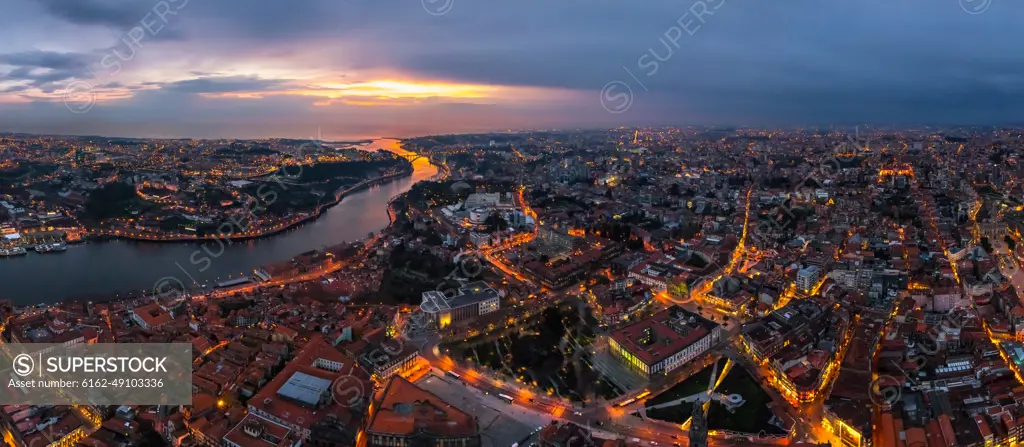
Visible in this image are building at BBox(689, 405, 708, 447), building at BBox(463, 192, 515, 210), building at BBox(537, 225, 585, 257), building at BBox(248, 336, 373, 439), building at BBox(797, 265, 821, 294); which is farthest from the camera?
building at BBox(463, 192, 515, 210)

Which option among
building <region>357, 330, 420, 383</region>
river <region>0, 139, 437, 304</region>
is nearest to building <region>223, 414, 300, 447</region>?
building <region>357, 330, 420, 383</region>

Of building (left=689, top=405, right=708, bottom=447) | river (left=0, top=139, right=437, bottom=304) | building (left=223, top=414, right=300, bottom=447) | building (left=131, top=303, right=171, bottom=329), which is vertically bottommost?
river (left=0, top=139, right=437, bottom=304)

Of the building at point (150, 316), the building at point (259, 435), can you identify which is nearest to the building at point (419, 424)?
the building at point (259, 435)

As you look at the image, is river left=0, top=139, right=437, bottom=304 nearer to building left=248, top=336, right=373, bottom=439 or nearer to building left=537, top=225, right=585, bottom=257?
building left=537, top=225, right=585, bottom=257

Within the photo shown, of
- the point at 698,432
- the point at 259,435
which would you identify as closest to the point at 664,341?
the point at 698,432

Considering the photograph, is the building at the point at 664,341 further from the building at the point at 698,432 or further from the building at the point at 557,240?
the building at the point at 557,240
